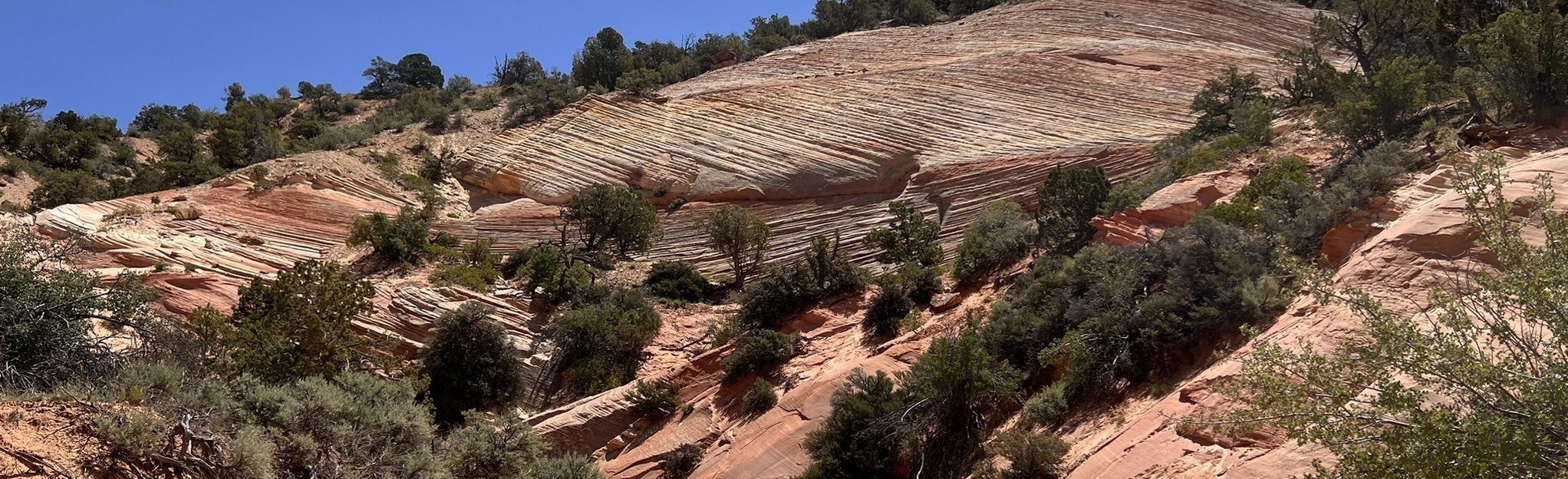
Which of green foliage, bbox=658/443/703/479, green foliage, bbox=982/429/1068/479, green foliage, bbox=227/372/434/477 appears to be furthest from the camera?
green foliage, bbox=658/443/703/479

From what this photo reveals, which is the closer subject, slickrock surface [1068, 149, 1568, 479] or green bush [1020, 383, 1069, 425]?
slickrock surface [1068, 149, 1568, 479]

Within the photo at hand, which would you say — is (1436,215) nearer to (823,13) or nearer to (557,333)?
(557,333)

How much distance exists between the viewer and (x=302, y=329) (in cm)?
1591

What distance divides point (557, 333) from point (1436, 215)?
1532 cm

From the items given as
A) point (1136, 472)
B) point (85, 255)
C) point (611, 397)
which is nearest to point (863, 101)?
point (611, 397)

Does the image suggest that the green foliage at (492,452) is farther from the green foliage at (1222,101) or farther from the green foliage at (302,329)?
the green foliage at (1222,101)

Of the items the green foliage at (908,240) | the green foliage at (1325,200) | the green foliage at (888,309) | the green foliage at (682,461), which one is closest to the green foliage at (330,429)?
the green foliage at (682,461)

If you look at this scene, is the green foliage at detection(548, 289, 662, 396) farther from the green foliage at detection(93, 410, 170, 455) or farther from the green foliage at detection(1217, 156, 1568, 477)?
the green foliage at detection(1217, 156, 1568, 477)

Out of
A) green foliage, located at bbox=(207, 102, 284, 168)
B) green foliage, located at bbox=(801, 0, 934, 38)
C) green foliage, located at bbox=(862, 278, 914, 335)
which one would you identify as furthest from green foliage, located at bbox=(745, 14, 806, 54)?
green foliage, located at bbox=(862, 278, 914, 335)

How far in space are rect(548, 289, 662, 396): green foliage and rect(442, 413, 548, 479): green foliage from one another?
201 inches

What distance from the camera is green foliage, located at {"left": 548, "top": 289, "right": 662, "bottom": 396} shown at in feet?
68.0

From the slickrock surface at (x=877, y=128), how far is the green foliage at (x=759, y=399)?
363 inches

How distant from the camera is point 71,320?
42.5ft

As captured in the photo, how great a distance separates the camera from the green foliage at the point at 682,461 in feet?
55.8
